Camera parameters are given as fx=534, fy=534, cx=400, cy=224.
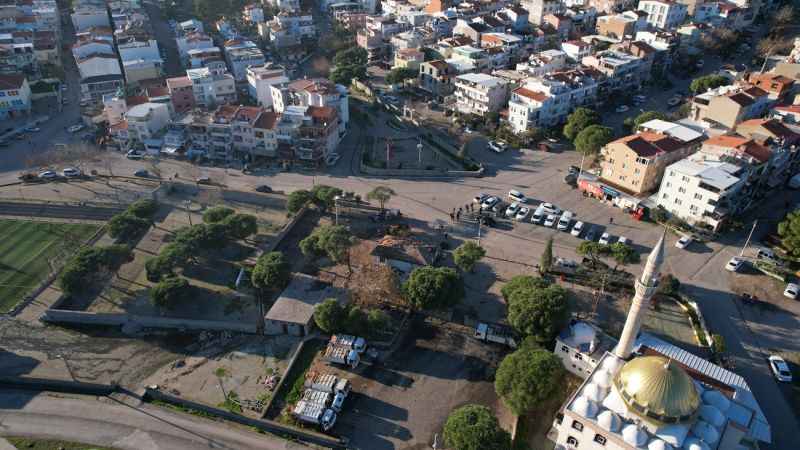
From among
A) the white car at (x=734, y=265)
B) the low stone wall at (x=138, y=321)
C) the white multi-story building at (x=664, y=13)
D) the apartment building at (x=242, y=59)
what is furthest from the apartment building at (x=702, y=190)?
the apartment building at (x=242, y=59)

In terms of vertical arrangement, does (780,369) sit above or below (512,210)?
below

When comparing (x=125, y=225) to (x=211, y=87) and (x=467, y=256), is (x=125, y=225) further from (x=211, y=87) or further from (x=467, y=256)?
(x=211, y=87)

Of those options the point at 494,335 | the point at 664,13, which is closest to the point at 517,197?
the point at 494,335

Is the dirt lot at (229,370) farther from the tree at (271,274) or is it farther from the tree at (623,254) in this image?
the tree at (623,254)

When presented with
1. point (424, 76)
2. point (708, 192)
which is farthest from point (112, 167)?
point (708, 192)

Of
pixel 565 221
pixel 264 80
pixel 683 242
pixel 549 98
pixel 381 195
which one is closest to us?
pixel 683 242

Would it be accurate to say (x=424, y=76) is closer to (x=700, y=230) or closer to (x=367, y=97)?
(x=367, y=97)
